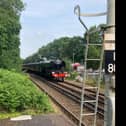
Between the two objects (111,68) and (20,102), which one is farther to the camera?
(20,102)

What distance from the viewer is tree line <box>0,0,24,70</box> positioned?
44.4m

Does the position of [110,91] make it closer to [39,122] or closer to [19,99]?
[39,122]

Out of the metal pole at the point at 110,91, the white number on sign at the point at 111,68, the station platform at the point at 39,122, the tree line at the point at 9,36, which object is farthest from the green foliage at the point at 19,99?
the tree line at the point at 9,36

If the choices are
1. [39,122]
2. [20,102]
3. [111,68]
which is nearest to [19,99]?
[20,102]

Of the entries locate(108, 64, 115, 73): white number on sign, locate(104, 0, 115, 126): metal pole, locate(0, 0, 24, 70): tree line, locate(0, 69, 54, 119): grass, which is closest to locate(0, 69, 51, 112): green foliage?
locate(0, 69, 54, 119): grass

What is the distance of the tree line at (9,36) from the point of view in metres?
44.4

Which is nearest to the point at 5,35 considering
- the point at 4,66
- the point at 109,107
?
the point at 4,66

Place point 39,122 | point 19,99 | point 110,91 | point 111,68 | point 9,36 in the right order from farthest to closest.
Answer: point 9,36 < point 19,99 < point 39,122 < point 110,91 < point 111,68

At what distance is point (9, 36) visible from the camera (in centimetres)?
4712

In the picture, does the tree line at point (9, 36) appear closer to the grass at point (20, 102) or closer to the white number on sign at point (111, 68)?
the grass at point (20, 102)

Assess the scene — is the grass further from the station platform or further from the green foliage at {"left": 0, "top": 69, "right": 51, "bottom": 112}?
the station platform

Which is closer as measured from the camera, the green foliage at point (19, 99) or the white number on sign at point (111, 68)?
the white number on sign at point (111, 68)

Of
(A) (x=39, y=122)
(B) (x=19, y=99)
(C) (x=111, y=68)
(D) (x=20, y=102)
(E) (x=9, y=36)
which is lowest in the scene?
(A) (x=39, y=122)
